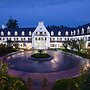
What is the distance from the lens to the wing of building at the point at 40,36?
8156cm

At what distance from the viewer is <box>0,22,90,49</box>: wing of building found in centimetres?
8156

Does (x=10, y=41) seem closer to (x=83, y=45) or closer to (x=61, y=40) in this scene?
(x=61, y=40)

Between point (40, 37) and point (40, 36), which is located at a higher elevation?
point (40, 36)

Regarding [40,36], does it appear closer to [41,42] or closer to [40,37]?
[40,37]

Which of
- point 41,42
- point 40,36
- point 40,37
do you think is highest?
point 40,36

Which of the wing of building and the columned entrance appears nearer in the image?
the columned entrance

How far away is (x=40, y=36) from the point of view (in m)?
81.3

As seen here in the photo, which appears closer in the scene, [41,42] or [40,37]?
[40,37]


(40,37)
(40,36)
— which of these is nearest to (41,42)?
(40,37)

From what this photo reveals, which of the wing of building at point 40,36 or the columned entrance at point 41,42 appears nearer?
the columned entrance at point 41,42

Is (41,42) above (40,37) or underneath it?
underneath

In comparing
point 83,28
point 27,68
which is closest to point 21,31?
point 83,28

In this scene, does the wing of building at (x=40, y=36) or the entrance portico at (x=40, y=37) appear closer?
the entrance portico at (x=40, y=37)

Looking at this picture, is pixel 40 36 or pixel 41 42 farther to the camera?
pixel 41 42
